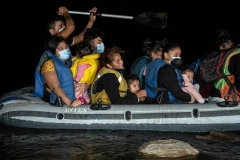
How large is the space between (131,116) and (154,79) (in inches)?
22.1

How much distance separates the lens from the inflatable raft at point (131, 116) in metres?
6.72

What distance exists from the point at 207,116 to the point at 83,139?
160 cm

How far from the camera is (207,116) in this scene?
6.73 metres

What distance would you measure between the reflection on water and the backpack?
0.74 m

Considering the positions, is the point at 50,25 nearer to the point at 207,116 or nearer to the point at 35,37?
the point at 207,116

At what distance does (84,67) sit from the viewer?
713 cm

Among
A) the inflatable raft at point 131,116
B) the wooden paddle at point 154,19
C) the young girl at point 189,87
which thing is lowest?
the inflatable raft at point 131,116

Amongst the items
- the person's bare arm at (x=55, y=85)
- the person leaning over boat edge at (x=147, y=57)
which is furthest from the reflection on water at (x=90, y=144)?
the person leaning over boat edge at (x=147, y=57)

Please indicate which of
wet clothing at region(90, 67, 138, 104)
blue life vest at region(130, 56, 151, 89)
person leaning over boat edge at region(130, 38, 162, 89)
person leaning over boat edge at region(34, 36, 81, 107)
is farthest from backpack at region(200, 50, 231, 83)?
person leaning over boat edge at region(34, 36, 81, 107)

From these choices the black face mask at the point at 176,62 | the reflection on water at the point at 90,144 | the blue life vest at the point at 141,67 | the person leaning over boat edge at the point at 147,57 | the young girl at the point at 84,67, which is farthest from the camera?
the blue life vest at the point at 141,67

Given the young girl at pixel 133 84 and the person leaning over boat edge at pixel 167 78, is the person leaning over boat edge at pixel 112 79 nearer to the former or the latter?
the young girl at pixel 133 84

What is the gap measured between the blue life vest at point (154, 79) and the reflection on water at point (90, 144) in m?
0.49

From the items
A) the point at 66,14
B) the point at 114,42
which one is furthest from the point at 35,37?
the point at 66,14

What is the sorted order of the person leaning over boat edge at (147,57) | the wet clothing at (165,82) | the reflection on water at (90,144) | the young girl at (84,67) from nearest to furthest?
the reflection on water at (90,144), the wet clothing at (165,82), the person leaning over boat edge at (147,57), the young girl at (84,67)
